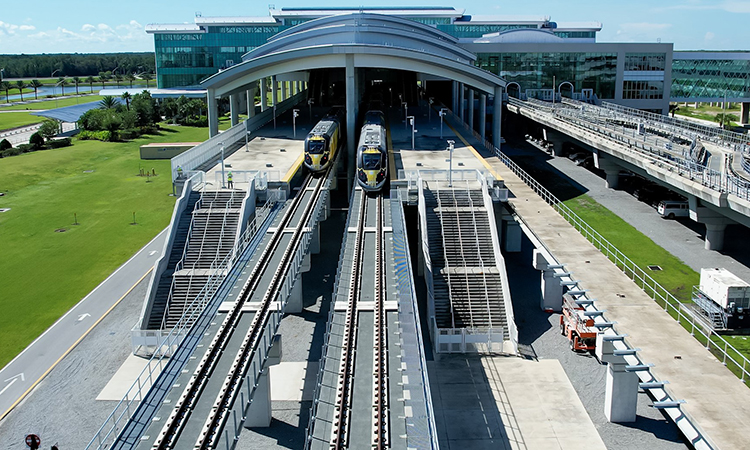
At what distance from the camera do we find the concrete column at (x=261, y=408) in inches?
969

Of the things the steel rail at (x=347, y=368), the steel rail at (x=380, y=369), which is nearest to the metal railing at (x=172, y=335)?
the steel rail at (x=347, y=368)

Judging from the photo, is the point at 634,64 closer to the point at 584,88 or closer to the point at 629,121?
the point at 584,88

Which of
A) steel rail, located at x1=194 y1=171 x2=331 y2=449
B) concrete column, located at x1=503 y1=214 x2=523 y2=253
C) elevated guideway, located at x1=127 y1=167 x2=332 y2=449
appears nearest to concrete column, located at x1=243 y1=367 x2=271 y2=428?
elevated guideway, located at x1=127 y1=167 x2=332 y2=449

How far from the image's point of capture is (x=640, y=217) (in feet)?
161

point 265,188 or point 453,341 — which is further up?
point 265,188

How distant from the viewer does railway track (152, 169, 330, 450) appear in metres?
17.8

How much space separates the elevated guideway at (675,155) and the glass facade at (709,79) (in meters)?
25.9

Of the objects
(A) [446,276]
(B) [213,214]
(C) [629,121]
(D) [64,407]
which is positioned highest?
(C) [629,121]

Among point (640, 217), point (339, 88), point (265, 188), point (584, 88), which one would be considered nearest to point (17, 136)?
point (339, 88)

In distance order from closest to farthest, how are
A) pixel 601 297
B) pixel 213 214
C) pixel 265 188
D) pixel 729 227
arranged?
pixel 601 297, pixel 213 214, pixel 265 188, pixel 729 227

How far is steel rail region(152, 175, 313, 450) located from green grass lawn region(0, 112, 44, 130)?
8979 cm

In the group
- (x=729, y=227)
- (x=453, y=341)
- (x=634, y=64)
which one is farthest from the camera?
(x=634, y=64)

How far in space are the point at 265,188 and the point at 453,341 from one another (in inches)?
675

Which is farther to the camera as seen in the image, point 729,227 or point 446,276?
point 729,227
